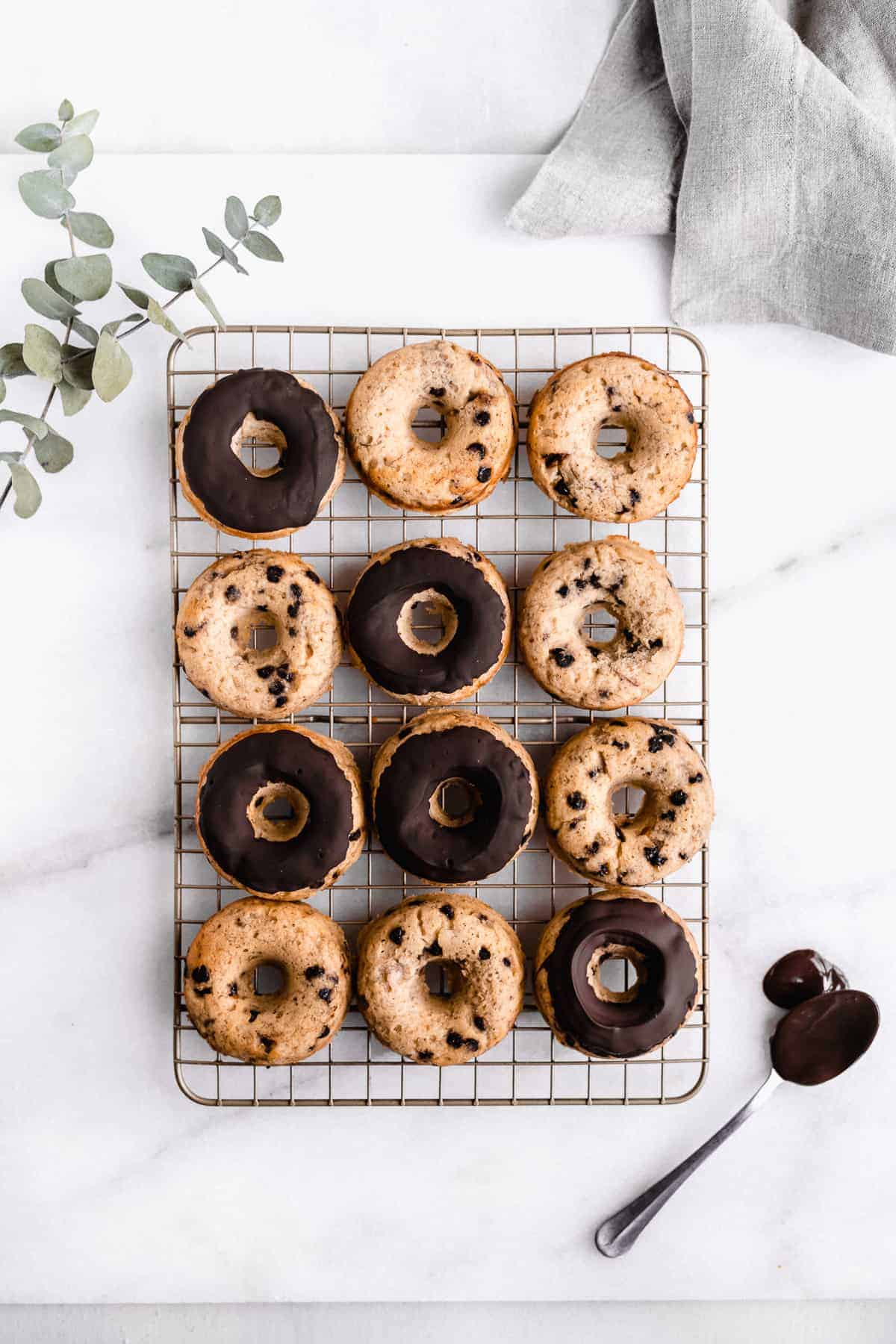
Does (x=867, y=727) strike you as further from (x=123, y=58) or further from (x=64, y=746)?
(x=123, y=58)

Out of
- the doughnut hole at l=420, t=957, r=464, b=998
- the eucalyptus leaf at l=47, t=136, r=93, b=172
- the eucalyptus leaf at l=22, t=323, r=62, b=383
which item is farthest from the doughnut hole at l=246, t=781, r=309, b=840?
the eucalyptus leaf at l=47, t=136, r=93, b=172

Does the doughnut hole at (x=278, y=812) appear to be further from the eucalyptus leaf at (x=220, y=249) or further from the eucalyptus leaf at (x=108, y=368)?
the eucalyptus leaf at (x=220, y=249)

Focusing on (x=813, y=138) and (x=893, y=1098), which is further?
(x=893, y=1098)

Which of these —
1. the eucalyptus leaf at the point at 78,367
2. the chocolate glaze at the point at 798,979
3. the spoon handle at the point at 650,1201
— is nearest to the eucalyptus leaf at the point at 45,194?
the eucalyptus leaf at the point at 78,367

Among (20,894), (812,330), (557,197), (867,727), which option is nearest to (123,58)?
(557,197)

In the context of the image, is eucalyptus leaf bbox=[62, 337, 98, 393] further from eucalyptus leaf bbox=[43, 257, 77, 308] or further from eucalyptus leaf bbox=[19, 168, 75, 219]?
eucalyptus leaf bbox=[19, 168, 75, 219]

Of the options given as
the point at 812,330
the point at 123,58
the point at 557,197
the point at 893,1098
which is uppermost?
the point at 123,58
